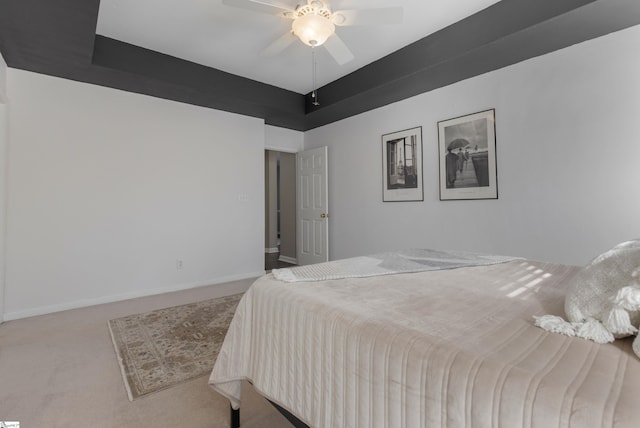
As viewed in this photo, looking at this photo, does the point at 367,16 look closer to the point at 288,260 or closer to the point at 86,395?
the point at 86,395

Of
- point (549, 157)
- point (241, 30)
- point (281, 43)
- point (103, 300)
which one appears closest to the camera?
point (281, 43)

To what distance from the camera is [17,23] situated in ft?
7.32

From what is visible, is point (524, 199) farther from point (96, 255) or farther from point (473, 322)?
point (96, 255)

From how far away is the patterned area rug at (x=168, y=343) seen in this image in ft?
6.11

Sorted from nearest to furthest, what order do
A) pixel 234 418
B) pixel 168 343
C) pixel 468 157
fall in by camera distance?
pixel 234 418 < pixel 168 343 < pixel 468 157

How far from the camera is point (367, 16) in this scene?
83.3 inches

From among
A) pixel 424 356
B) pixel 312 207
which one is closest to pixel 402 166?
pixel 312 207

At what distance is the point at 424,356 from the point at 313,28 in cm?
221

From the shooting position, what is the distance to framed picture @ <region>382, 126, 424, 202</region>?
146 inches

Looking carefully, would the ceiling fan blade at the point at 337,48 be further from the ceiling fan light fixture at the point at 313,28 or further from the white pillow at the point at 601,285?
the white pillow at the point at 601,285

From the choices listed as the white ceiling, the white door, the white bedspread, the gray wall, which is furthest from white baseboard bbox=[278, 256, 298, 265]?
the white bedspread

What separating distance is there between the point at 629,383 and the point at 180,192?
165 inches

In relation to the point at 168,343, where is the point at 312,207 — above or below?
above

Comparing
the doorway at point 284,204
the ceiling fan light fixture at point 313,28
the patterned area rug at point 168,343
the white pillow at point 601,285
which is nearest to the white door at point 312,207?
the doorway at point 284,204
